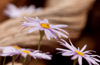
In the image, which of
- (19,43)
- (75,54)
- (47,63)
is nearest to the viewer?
(75,54)

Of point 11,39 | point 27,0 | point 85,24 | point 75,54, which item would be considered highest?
point 27,0

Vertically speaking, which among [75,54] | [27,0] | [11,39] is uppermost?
[27,0]

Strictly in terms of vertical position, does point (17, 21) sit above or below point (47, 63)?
above

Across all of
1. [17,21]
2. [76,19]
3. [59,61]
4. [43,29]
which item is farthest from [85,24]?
[43,29]

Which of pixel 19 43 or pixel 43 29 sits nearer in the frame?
pixel 43 29

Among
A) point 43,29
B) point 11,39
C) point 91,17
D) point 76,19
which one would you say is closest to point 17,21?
point 11,39

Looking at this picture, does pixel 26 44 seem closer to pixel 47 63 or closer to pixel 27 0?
pixel 47 63

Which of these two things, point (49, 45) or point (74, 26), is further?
point (74, 26)

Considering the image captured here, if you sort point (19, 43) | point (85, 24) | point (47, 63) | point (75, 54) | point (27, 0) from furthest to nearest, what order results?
point (27, 0) < point (85, 24) < point (47, 63) < point (19, 43) < point (75, 54)

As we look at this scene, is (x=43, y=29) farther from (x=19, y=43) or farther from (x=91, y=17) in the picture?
(x=91, y=17)
